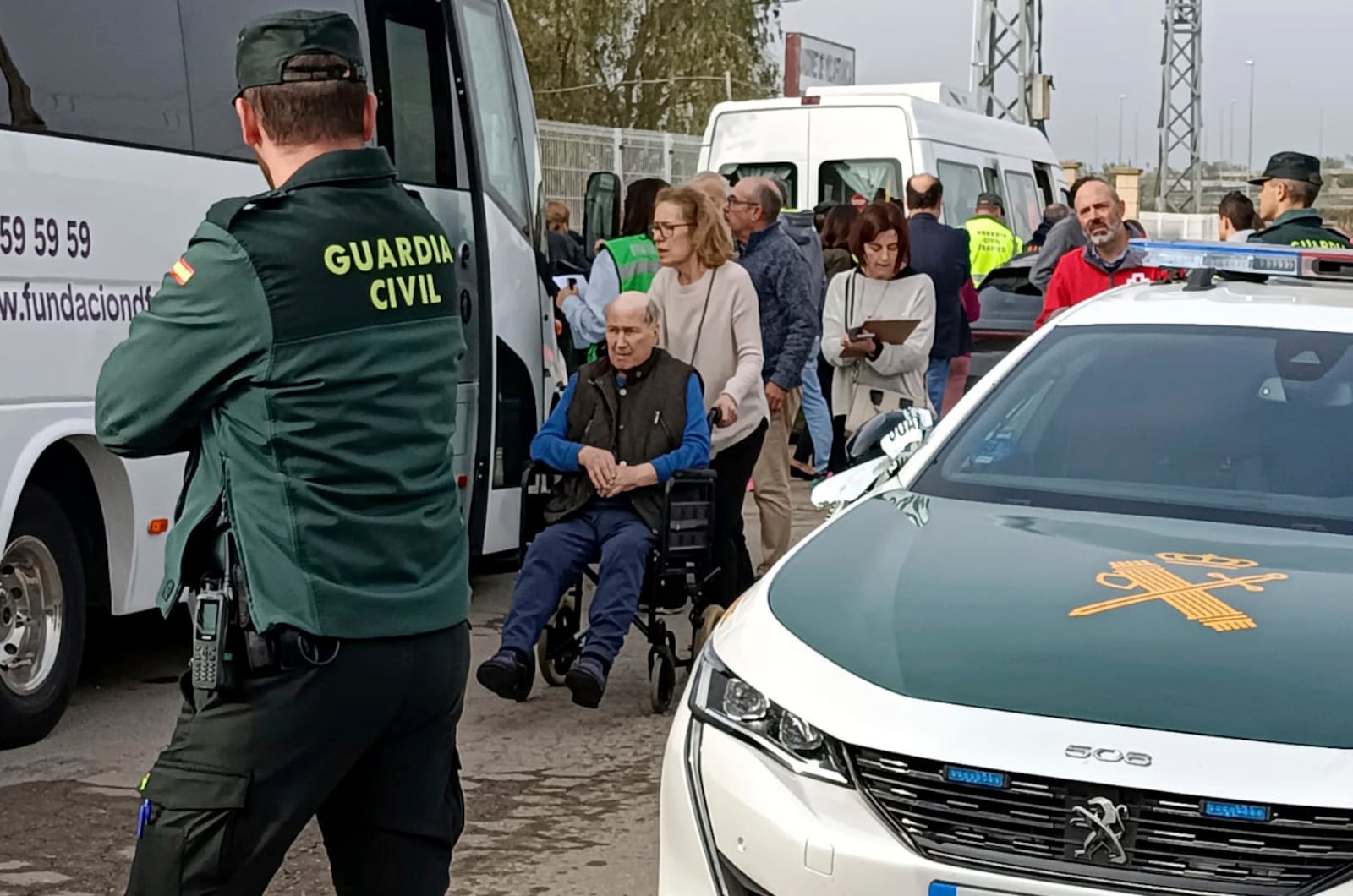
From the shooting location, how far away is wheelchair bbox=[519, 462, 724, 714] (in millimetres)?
6980

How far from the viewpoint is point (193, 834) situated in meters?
2.94

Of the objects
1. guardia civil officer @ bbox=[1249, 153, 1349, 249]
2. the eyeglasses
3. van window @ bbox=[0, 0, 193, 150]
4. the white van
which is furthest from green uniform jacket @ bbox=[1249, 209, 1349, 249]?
the white van

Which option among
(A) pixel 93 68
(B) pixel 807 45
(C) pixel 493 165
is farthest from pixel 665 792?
(B) pixel 807 45

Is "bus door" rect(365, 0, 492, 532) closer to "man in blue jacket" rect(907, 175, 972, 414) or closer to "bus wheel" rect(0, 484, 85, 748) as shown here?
"bus wheel" rect(0, 484, 85, 748)

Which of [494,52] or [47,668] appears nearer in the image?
[47,668]

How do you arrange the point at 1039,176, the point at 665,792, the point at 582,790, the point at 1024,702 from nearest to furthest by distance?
the point at 1024,702, the point at 665,792, the point at 582,790, the point at 1039,176

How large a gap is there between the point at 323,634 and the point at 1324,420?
9.61 ft

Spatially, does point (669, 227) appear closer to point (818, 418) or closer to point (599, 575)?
point (599, 575)

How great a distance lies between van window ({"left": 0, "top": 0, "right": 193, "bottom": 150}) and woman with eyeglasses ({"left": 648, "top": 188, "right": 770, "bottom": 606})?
1.83m

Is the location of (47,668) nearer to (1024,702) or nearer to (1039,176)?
(1024,702)

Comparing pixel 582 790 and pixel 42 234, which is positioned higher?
pixel 42 234

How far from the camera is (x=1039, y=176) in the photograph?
20.9m

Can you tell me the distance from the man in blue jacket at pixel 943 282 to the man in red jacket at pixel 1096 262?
2162 mm

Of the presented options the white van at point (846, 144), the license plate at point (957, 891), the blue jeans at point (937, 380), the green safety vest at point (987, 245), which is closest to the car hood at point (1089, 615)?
the license plate at point (957, 891)
